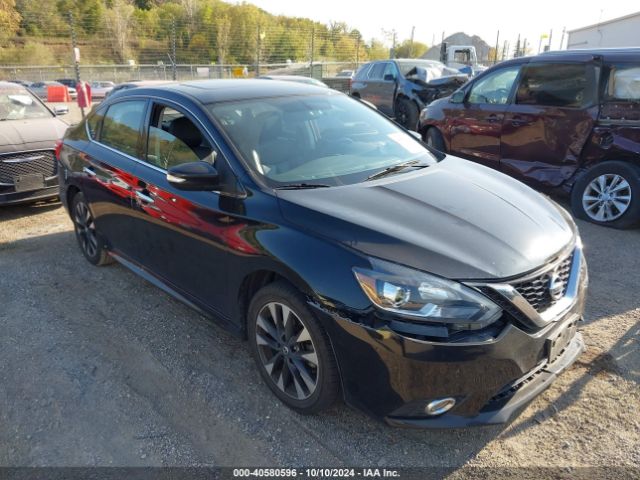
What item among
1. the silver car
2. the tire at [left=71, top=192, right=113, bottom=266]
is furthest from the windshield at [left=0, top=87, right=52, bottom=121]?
the tire at [left=71, top=192, right=113, bottom=266]

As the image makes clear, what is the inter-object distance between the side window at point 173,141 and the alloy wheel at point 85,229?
141 centimetres

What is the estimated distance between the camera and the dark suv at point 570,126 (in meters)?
5.32

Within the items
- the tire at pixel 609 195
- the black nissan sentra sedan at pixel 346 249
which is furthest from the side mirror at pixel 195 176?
the tire at pixel 609 195

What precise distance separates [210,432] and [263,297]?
2.48 feet

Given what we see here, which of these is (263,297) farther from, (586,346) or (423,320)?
(586,346)

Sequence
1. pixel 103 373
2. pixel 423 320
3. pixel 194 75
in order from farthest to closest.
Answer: pixel 194 75 → pixel 103 373 → pixel 423 320

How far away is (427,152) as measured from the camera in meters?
3.72

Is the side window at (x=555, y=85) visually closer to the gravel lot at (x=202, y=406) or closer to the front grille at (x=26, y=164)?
the gravel lot at (x=202, y=406)

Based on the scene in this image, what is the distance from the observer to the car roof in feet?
11.2

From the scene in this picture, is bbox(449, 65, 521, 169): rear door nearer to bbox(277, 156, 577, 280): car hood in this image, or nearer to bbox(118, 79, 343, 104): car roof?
bbox(118, 79, 343, 104): car roof

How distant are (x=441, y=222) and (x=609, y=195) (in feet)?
12.8

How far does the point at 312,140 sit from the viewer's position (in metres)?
3.33

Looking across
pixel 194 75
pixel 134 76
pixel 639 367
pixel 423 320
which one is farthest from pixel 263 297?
pixel 134 76

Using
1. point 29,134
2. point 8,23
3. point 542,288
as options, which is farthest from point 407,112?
point 8,23
